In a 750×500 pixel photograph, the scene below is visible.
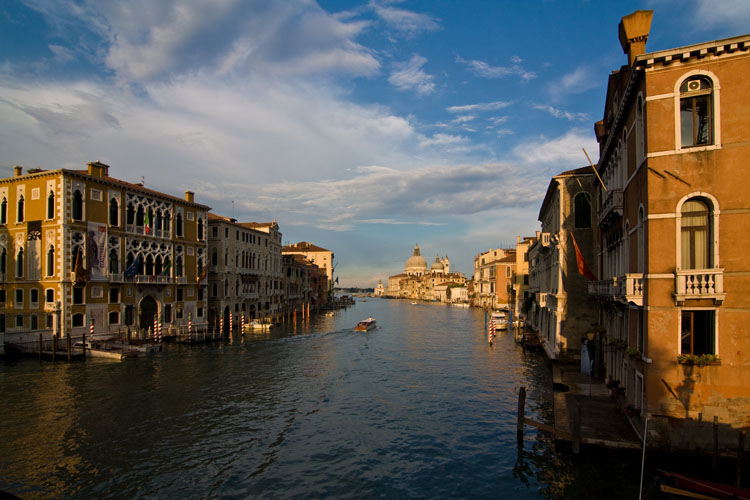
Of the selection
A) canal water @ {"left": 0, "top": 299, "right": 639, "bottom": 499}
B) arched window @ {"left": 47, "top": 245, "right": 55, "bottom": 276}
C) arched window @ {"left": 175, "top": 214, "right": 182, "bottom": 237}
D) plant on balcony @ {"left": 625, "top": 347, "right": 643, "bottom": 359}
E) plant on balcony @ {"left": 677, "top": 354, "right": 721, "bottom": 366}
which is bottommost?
canal water @ {"left": 0, "top": 299, "right": 639, "bottom": 499}

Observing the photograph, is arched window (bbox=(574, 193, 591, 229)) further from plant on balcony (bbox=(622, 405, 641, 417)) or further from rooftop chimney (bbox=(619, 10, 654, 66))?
plant on balcony (bbox=(622, 405, 641, 417))

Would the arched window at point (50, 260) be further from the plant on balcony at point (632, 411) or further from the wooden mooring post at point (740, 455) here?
the wooden mooring post at point (740, 455)

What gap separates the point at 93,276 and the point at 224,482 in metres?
23.3

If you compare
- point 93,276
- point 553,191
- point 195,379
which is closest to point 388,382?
point 195,379

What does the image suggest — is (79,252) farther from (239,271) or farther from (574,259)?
(574,259)

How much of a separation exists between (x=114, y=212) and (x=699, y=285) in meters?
33.0

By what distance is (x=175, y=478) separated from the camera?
483 inches

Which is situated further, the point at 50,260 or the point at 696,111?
the point at 50,260

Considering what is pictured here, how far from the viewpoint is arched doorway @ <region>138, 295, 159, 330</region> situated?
3509 centimetres

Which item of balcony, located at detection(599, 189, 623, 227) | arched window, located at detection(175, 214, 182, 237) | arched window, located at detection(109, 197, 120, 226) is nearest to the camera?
balcony, located at detection(599, 189, 623, 227)

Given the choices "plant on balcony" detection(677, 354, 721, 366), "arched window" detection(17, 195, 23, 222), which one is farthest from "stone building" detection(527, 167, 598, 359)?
"arched window" detection(17, 195, 23, 222)

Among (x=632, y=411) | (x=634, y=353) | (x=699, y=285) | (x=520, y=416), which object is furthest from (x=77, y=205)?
(x=699, y=285)

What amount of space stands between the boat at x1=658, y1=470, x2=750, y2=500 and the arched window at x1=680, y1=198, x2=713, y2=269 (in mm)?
4547

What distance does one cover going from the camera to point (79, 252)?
96.3 feet
